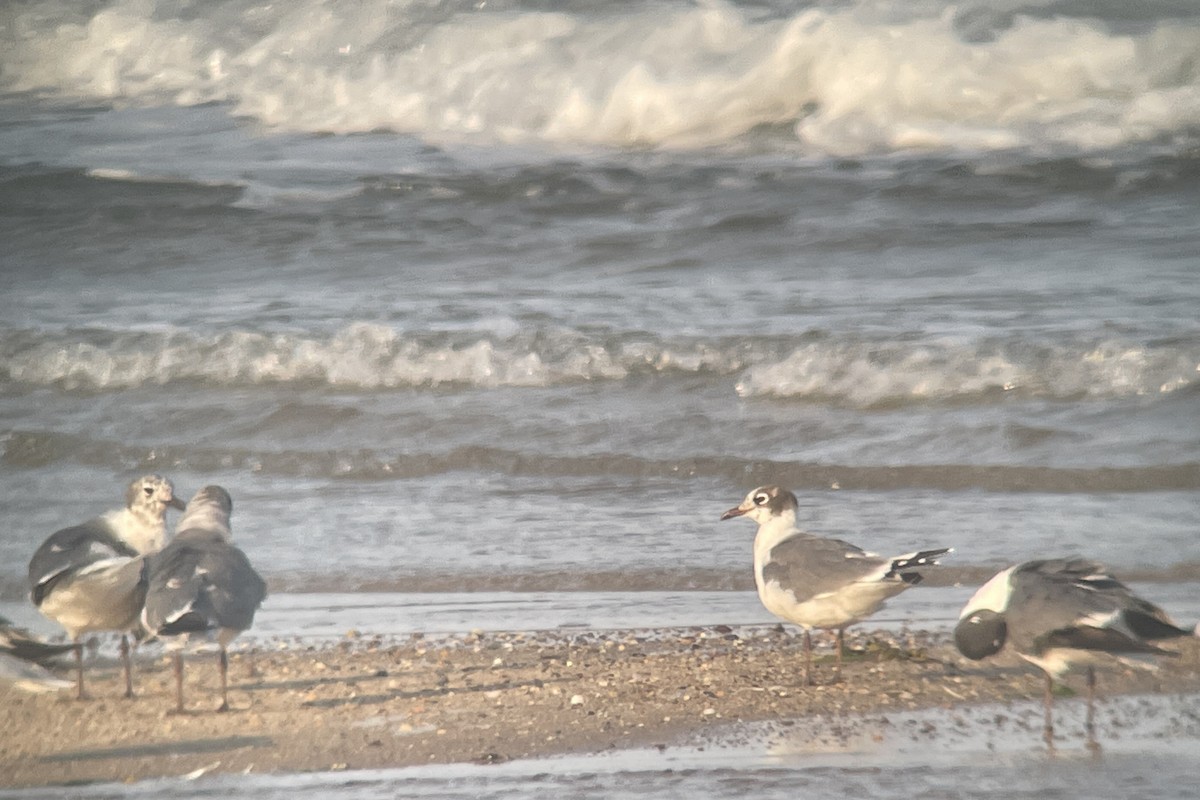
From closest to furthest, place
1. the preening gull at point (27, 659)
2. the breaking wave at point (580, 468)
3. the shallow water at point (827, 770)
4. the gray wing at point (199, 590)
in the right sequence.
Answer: the shallow water at point (827, 770)
the preening gull at point (27, 659)
the gray wing at point (199, 590)
the breaking wave at point (580, 468)

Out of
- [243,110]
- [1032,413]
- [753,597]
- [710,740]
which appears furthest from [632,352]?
[243,110]

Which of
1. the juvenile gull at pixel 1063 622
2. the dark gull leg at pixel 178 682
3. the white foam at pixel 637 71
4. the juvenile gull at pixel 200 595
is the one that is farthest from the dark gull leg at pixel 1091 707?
the white foam at pixel 637 71

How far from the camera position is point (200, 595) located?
3666 mm

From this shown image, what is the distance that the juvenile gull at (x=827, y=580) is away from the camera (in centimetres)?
392

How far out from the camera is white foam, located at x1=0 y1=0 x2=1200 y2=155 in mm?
10094

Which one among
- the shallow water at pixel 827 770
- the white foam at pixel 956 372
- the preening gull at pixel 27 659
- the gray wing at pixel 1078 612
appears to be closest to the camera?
the shallow water at pixel 827 770

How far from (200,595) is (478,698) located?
76cm

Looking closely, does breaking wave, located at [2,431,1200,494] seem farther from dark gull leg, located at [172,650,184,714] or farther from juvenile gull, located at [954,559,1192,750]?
dark gull leg, located at [172,650,184,714]

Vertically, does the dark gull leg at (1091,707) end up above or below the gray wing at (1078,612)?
below

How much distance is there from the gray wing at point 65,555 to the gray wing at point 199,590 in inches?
11.0

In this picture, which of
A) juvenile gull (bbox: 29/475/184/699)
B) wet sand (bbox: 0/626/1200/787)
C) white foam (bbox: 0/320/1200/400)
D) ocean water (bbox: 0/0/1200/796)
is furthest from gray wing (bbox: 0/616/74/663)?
white foam (bbox: 0/320/1200/400)

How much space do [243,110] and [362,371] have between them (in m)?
4.50

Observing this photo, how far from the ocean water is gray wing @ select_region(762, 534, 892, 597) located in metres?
0.59

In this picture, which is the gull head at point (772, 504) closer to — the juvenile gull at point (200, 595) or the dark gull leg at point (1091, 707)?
the dark gull leg at point (1091, 707)
